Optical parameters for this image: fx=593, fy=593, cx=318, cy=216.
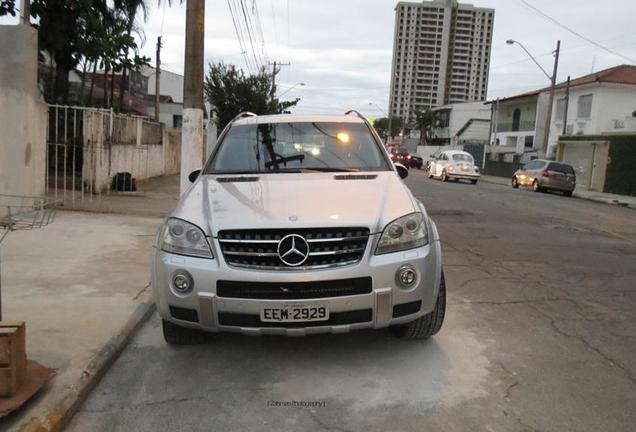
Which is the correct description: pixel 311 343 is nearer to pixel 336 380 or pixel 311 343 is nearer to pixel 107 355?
pixel 336 380

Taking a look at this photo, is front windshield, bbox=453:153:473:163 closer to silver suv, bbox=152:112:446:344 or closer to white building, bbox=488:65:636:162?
white building, bbox=488:65:636:162

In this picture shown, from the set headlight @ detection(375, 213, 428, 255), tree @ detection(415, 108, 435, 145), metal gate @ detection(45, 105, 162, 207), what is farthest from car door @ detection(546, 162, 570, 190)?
tree @ detection(415, 108, 435, 145)

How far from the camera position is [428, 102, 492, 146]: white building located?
227 feet

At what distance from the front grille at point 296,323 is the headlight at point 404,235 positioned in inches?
16.5

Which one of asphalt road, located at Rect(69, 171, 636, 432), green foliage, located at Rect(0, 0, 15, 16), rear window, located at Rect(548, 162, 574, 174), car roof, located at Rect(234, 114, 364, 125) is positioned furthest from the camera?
rear window, located at Rect(548, 162, 574, 174)

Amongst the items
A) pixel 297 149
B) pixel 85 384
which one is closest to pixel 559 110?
pixel 297 149

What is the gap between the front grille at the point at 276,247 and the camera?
150 inches

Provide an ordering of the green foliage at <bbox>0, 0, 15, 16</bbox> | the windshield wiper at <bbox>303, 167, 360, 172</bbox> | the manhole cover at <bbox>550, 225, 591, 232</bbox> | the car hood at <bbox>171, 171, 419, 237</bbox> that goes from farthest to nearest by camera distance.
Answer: the manhole cover at <bbox>550, 225, 591, 232</bbox>, the green foliage at <bbox>0, 0, 15, 16</bbox>, the windshield wiper at <bbox>303, 167, 360, 172</bbox>, the car hood at <bbox>171, 171, 419, 237</bbox>

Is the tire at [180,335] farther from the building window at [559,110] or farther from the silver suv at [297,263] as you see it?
the building window at [559,110]

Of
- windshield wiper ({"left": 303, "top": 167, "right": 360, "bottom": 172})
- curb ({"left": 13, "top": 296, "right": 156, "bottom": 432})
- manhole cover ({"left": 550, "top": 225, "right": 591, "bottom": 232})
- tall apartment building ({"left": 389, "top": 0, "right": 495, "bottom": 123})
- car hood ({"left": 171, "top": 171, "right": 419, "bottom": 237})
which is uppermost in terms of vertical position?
tall apartment building ({"left": 389, "top": 0, "right": 495, "bottom": 123})

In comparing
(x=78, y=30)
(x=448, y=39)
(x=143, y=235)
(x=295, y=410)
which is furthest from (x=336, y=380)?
(x=448, y=39)

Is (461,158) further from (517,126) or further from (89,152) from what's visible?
(517,126)

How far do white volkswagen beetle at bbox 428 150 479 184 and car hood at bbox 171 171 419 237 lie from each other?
84.2ft

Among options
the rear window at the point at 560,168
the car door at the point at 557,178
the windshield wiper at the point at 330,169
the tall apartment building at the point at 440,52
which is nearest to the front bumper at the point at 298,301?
the windshield wiper at the point at 330,169
